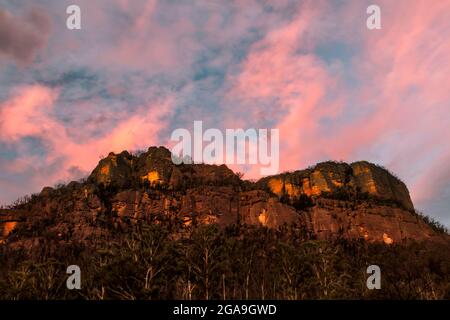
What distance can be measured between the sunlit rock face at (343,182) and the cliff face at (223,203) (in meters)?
0.37

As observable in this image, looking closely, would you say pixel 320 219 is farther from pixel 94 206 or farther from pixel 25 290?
pixel 25 290

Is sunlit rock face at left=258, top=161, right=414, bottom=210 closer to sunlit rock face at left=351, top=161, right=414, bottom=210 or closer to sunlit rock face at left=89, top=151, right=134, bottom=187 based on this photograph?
sunlit rock face at left=351, top=161, right=414, bottom=210

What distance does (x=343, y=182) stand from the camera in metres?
175

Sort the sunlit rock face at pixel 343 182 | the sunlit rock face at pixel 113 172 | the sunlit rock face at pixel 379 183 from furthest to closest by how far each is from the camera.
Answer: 1. the sunlit rock face at pixel 343 182
2. the sunlit rock face at pixel 379 183
3. the sunlit rock face at pixel 113 172

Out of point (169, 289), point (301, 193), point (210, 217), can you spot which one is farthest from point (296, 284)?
point (301, 193)

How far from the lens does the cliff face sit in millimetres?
150000

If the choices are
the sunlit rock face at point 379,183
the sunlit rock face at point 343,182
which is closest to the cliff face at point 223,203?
the sunlit rock face at point 379,183

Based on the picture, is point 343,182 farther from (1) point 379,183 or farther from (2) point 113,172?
(2) point 113,172

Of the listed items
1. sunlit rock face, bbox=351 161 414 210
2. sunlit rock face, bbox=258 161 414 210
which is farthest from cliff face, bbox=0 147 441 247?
sunlit rock face, bbox=258 161 414 210

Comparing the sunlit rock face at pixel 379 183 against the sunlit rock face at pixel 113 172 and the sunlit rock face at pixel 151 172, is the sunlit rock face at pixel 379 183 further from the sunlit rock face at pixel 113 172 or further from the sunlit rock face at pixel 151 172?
the sunlit rock face at pixel 113 172

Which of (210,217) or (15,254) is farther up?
(210,217)

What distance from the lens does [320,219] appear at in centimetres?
15538

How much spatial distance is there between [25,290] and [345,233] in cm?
11420

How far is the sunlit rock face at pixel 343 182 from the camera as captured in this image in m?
173
